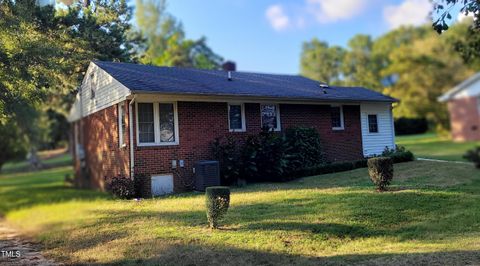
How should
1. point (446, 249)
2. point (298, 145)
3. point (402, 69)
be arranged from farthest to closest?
point (402, 69)
point (298, 145)
point (446, 249)

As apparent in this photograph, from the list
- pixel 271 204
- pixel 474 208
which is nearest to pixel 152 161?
pixel 271 204

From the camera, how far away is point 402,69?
44.0m

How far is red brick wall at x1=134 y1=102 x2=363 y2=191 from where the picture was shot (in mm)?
14797

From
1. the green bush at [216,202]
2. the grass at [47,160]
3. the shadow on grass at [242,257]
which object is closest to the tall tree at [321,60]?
the grass at [47,160]

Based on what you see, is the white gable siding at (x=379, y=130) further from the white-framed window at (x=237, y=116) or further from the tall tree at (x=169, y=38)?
the tall tree at (x=169, y=38)

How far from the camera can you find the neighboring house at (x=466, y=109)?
35344 millimetres

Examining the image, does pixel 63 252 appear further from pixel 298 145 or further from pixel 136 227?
pixel 298 145

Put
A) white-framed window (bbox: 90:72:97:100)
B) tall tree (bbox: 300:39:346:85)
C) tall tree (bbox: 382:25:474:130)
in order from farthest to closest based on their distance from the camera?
tall tree (bbox: 300:39:346:85) → tall tree (bbox: 382:25:474:130) → white-framed window (bbox: 90:72:97:100)

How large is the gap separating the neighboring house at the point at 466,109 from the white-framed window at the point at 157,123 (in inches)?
1080

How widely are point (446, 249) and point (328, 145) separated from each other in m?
11.7

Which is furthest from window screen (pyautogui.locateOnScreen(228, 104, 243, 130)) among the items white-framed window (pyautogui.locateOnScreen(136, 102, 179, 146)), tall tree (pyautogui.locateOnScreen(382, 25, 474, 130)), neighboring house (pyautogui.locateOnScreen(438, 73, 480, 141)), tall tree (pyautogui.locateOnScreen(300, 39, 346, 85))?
tall tree (pyautogui.locateOnScreen(300, 39, 346, 85))

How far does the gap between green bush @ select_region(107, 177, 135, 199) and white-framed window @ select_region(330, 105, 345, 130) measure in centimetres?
916

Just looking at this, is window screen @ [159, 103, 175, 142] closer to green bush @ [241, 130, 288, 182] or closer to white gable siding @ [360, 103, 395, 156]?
green bush @ [241, 130, 288, 182]

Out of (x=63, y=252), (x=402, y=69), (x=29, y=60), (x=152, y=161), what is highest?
(x=402, y=69)
